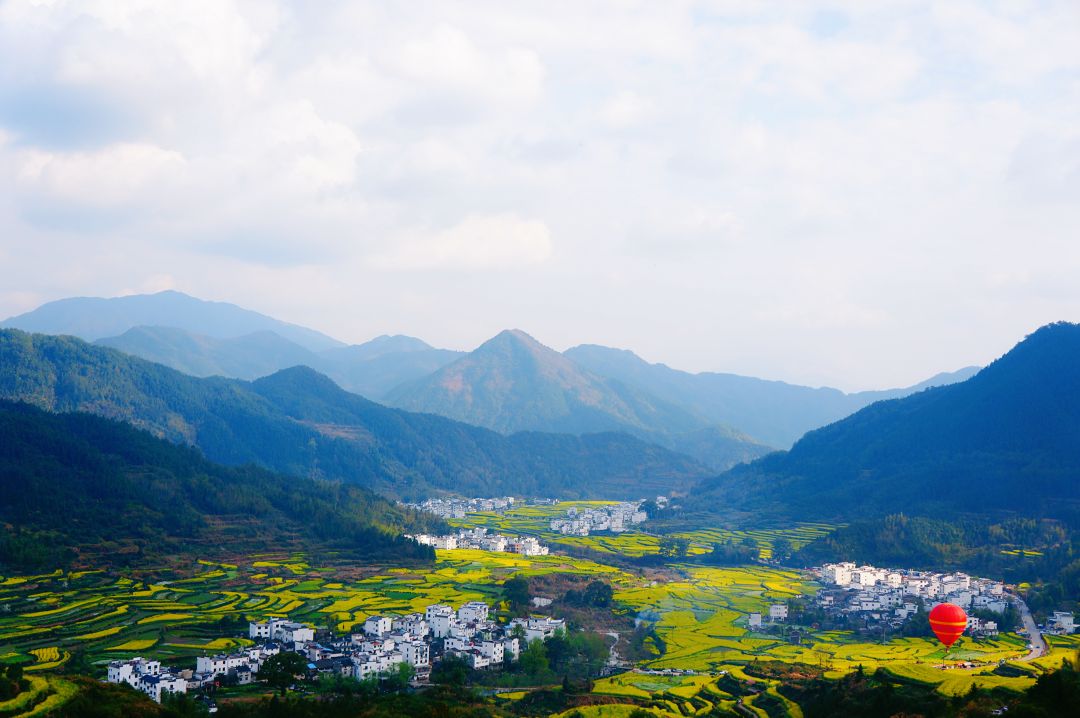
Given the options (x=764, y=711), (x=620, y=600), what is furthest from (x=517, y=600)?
(x=764, y=711)

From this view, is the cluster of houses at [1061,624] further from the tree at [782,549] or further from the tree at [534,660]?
the tree at [782,549]

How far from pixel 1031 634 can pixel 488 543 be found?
48.9m

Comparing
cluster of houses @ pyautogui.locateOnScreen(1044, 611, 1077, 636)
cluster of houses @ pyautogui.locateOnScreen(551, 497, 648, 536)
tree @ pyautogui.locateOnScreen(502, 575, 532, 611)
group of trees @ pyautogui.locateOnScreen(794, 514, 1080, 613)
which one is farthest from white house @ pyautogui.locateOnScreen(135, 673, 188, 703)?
cluster of houses @ pyautogui.locateOnScreen(551, 497, 648, 536)

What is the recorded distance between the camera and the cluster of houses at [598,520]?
102 metres

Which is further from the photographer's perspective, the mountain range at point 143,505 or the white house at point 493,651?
the mountain range at point 143,505

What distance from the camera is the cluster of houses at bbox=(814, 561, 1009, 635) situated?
56406 millimetres

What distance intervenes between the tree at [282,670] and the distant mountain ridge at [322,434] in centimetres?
8885

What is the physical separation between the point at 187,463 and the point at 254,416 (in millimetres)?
55671

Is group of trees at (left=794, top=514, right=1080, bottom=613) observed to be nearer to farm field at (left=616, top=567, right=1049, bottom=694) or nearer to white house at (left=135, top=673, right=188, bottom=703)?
farm field at (left=616, top=567, right=1049, bottom=694)

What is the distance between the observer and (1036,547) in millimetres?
73562

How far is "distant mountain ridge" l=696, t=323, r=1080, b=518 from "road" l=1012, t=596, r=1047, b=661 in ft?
80.2

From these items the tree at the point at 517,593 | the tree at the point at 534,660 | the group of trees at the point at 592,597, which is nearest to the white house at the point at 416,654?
the tree at the point at 534,660

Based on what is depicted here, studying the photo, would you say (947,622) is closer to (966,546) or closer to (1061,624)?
(1061,624)

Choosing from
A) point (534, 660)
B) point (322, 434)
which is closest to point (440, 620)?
point (534, 660)
